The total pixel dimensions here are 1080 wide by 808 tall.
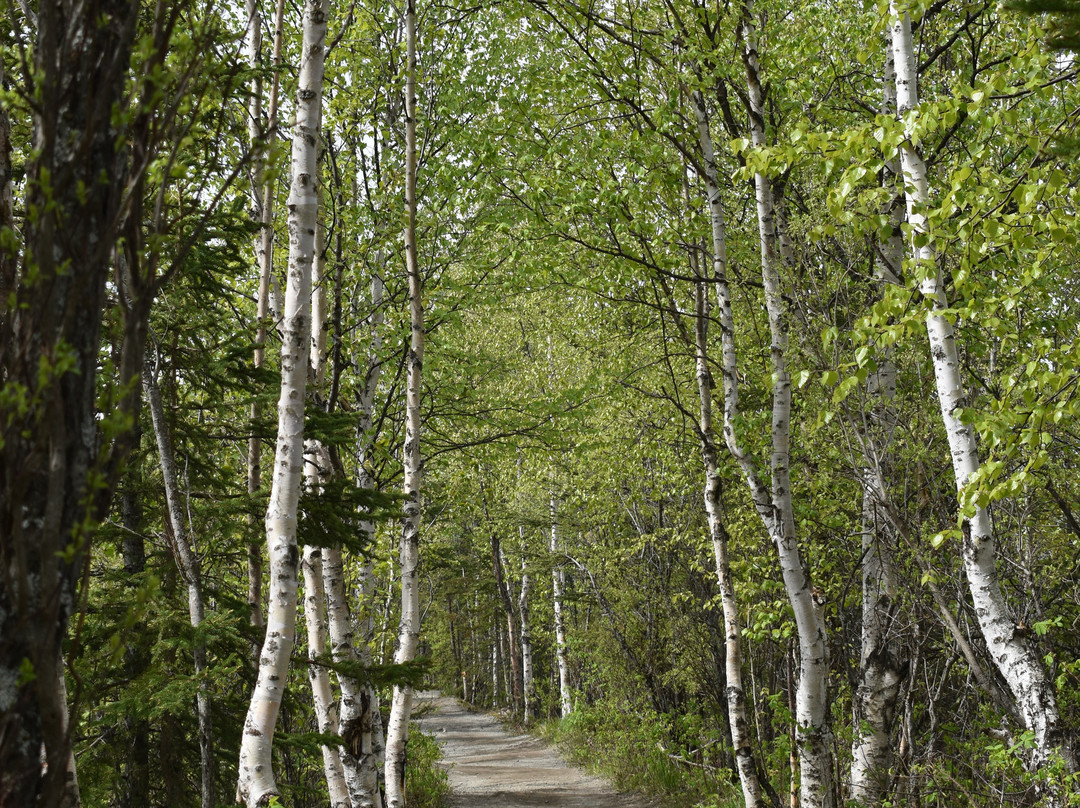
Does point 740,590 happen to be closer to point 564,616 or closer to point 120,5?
point 120,5

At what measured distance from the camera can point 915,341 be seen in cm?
602

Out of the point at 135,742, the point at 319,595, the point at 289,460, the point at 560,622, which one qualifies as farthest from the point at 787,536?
the point at 560,622

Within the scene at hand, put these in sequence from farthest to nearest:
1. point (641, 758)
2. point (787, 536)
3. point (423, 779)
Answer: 1. point (641, 758)
2. point (423, 779)
3. point (787, 536)

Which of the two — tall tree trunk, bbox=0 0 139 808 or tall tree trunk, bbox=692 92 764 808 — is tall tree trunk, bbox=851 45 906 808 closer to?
tall tree trunk, bbox=692 92 764 808

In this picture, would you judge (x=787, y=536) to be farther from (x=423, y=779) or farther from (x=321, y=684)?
(x=423, y=779)

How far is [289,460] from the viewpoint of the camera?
12.7ft

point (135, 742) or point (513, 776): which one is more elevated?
point (135, 742)

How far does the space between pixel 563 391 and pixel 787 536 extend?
5.34 m

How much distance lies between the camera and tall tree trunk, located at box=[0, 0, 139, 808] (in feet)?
5.41

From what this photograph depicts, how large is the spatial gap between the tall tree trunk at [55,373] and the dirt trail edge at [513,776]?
1088cm

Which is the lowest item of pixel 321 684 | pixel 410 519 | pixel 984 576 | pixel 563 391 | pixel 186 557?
pixel 321 684

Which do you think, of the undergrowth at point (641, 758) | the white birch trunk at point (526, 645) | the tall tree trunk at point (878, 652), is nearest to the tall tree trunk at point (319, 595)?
the undergrowth at point (641, 758)

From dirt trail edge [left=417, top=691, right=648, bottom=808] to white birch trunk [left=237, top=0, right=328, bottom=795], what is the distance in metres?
8.68

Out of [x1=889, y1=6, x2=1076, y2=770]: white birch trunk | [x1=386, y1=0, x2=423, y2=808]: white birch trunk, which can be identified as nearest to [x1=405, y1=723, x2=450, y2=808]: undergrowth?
[x1=386, y1=0, x2=423, y2=808]: white birch trunk
